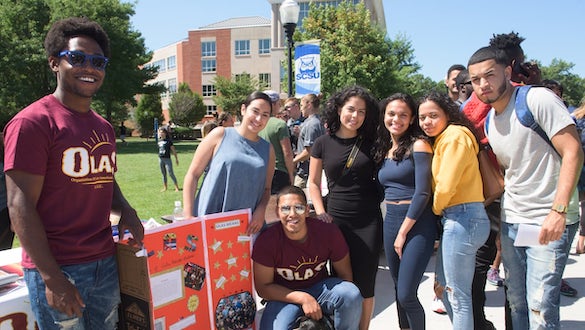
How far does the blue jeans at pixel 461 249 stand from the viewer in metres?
2.74

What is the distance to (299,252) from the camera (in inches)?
126

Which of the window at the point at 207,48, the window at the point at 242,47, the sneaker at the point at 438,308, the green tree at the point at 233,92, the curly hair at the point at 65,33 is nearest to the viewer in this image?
the curly hair at the point at 65,33

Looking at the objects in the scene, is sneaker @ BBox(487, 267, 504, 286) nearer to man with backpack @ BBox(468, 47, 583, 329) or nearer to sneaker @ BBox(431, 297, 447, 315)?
sneaker @ BBox(431, 297, 447, 315)

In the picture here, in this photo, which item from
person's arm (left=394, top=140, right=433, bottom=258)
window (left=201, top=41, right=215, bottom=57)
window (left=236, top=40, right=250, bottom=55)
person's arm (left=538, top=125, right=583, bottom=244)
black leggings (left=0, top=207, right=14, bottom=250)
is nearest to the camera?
person's arm (left=538, top=125, right=583, bottom=244)

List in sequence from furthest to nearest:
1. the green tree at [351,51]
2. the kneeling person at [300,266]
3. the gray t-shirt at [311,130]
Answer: the green tree at [351,51] → the gray t-shirt at [311,130] → the kneeling person at [300,266]

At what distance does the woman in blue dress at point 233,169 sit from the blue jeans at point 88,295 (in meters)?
1.09

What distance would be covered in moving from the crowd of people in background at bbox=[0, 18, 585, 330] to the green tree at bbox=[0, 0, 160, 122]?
29.0 meters

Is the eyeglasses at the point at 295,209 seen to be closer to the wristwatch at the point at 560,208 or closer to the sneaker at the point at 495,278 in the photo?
the wristwatch at the point at 560,208

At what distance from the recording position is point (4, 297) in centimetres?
256

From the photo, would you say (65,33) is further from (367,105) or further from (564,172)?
(564,172)

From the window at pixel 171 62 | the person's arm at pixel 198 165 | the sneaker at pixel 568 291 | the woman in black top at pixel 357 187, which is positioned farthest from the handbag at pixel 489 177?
the window at pixel 171 62

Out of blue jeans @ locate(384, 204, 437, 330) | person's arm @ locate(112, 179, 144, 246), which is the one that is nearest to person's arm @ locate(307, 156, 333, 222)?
blue jeans @ locate(384, 204, 437, 330)

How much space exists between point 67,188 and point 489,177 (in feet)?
8.53

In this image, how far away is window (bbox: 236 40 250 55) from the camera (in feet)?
192
